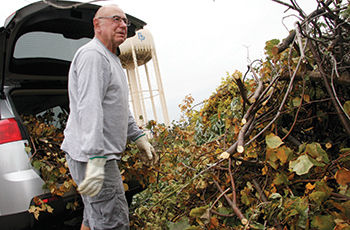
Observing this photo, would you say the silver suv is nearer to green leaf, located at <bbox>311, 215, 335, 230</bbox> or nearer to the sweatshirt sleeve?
the sweatshirt sleeve

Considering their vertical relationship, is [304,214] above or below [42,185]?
below

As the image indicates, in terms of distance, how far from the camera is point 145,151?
2256 mm

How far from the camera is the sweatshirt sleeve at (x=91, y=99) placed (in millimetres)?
1471

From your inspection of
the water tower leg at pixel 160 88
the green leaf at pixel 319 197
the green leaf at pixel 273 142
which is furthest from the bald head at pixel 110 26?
the water tower leg at pixel 160 88

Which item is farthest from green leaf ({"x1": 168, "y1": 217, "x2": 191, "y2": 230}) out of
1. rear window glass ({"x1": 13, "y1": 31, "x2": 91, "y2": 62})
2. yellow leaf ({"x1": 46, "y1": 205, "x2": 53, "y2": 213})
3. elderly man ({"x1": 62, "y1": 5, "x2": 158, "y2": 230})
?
rear window glass ({"x1": 13, "y1": 31, "x2": 91, "y2": 62})

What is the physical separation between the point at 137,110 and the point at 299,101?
41.7 ft

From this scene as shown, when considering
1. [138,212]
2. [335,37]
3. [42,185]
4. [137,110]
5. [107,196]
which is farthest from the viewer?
[137,110]

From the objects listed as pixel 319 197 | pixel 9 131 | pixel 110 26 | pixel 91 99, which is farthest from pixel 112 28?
pixel 319 197

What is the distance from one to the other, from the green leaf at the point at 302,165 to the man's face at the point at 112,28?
1411mm

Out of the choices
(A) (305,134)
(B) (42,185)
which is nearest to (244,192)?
(A) (305,134)

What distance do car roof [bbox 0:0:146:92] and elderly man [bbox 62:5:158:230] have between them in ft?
1.11

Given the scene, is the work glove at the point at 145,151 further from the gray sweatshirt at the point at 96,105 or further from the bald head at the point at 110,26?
the bald head at the point at 110,26

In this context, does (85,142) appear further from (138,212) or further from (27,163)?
(138,212)

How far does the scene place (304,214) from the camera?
1.12 meters
